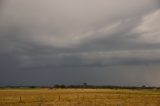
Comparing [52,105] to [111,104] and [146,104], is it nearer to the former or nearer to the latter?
[111,104]

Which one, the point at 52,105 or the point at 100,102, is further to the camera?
the point at 100,102

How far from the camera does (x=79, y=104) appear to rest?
4531 cm

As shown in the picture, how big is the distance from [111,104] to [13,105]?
12.8 metres

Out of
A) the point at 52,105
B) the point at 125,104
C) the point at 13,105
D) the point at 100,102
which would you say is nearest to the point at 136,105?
the point at 125,104

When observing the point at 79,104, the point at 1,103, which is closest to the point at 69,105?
the point at 79,104

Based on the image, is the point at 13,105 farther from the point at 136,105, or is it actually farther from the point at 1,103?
the point at 136,105

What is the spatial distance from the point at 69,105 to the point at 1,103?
811 centimetres

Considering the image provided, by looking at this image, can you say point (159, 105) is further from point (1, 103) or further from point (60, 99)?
point (1, 103)

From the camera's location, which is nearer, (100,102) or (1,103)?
(1,103)

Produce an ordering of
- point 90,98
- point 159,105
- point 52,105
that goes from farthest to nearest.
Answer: point 90,98
point 159,105
point 52,105

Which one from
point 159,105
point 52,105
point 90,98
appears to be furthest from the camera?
point 90,98

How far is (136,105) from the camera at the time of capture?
4766cm

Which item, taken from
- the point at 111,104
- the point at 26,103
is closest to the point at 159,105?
the point at 111,104

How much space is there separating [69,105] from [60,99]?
515 centimetres
